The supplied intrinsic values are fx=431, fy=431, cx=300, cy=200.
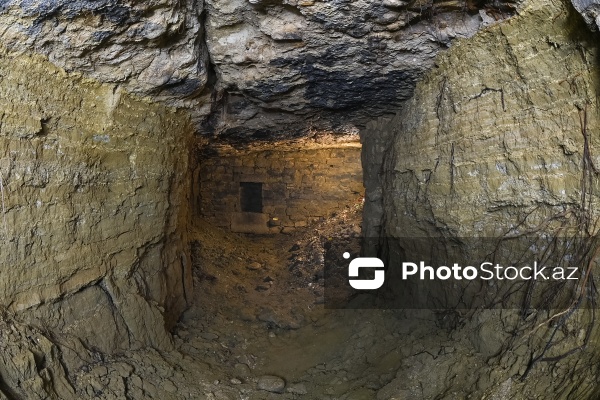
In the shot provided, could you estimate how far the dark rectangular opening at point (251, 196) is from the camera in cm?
833

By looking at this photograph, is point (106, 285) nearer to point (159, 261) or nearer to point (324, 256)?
point (159, 261)

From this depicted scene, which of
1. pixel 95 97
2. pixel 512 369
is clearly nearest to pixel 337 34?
pixel 95 97

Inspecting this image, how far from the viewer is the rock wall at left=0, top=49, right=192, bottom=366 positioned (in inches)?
96.1

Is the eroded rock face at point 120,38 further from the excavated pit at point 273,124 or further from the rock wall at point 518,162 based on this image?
the rock wall at point 518,162

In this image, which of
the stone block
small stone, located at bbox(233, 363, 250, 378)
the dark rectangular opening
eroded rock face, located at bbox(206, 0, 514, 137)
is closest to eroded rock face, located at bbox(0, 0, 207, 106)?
eroded rock face, located at bbox(206, 0, 514, 137)

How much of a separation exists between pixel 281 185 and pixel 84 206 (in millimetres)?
5365

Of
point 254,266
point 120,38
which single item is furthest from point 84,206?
point 254,266

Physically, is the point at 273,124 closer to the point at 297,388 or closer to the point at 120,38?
the point at 120,38

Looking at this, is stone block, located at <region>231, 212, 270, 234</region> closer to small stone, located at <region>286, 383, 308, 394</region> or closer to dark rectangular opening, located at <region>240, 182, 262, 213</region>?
dark rectangular opening, located at <region>240, 182, 262, 213</region>

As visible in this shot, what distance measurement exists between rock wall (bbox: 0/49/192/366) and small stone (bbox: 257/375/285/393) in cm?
88

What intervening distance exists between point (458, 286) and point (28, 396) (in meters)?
2.90

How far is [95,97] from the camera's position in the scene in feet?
9.80

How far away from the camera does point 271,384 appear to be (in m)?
3.44

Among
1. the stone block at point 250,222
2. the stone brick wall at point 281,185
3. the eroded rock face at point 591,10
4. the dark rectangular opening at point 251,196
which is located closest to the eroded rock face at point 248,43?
the eroded rock face at point 591,10
